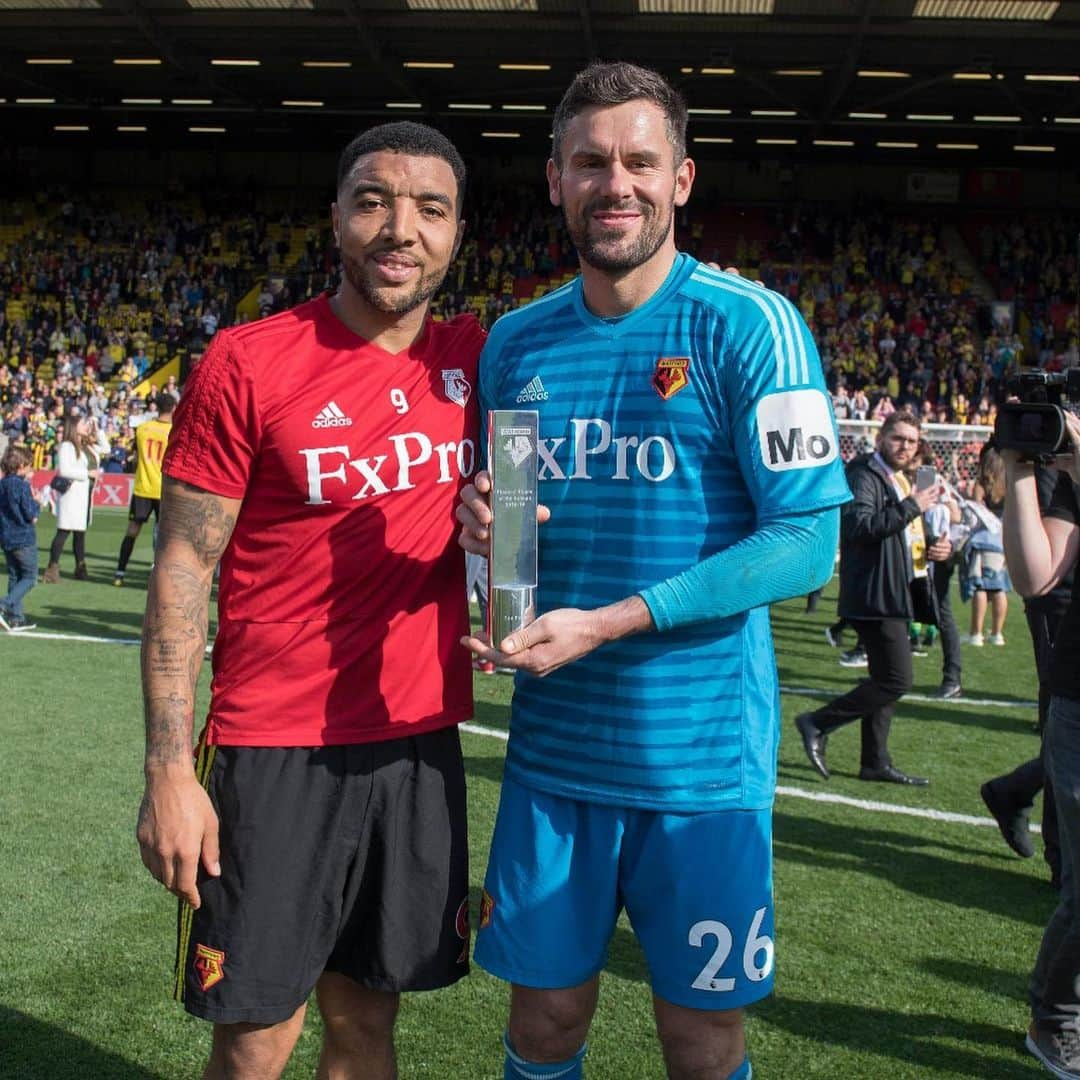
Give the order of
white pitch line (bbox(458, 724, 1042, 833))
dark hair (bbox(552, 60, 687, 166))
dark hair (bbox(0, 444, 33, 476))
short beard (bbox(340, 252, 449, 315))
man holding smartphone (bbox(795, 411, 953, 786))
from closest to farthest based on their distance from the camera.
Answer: dark hair (bbox(552, 60, 687, 166))
short beard (bbox(340, 252, 449, 315))
white pitch line (bbox(458, 724, 1042, 833))
man holding smartphone (bbox(795, 411, 953, 786))
dark hair (bbox(0, 444, 33, 476))

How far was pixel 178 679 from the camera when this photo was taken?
264 cm

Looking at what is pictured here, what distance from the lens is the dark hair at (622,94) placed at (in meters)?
2.62

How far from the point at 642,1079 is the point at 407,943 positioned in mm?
1290

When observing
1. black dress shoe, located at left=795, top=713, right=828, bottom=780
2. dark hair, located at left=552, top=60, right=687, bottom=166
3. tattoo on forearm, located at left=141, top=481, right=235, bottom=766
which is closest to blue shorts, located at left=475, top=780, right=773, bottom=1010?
tattoo on forearm, located at left=141, top=481, right=235, bottom=766

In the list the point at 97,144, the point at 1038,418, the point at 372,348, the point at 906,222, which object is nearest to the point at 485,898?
the point at 372,348

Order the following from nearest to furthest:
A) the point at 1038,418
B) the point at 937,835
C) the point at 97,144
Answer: the point at 1038,418, the point at 937,835, the point at 97,144

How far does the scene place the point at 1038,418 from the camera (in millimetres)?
3418

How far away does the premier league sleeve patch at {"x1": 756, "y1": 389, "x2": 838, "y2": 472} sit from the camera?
251cm

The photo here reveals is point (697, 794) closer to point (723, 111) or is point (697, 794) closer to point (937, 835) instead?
point (937, 835)

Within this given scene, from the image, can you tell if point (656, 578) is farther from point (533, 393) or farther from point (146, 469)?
point (146, 469)

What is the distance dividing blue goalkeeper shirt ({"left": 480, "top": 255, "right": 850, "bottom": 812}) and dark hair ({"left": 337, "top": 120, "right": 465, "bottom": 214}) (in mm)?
520

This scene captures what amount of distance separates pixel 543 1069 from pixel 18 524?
10375 millimetres

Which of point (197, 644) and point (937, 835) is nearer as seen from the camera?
point (197, 644)

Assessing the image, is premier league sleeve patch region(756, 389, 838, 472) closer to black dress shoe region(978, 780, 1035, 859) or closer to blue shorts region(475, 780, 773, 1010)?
blue shorts region(475, 780, 773, 1010)
